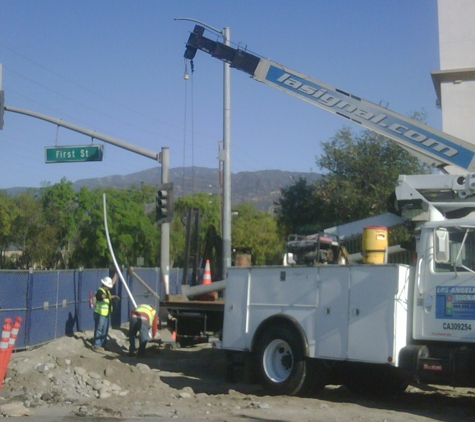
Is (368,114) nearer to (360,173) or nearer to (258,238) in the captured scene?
(360,173)

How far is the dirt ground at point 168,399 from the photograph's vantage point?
9625mm

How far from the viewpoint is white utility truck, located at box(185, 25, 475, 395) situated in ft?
32.2

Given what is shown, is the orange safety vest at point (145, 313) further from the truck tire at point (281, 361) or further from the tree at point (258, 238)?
the tree at point (258, 238)

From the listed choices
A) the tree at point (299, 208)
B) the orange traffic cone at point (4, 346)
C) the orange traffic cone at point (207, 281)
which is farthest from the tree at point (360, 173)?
the orange traffic cone at point (4, 346)

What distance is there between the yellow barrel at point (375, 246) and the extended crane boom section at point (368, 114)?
9.91 feet

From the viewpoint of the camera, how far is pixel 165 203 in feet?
57.3

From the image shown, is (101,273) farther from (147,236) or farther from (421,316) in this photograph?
(147,236)

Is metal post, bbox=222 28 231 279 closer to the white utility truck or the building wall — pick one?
the white utility truck

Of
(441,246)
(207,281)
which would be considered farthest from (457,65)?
(441,246)

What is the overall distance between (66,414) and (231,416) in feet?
7.76

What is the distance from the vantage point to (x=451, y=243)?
33.0 feet

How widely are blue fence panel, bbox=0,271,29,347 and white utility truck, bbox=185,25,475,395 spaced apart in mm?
5668

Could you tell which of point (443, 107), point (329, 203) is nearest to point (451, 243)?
point (329, 203)

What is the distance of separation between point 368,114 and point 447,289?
16.6ft
